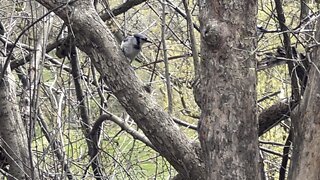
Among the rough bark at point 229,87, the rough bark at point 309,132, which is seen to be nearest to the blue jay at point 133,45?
the rough bark at point 229,87

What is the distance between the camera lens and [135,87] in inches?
112

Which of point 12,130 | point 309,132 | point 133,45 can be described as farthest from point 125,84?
point 12,130

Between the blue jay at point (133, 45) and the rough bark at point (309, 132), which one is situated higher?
the blue jay at point (133, 45)

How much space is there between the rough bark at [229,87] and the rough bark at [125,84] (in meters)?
0.32

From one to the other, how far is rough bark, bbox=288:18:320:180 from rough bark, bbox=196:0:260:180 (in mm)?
191

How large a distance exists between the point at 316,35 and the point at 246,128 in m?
0.48

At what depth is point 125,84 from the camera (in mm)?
2840

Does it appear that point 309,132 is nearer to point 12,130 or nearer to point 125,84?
point 125,84

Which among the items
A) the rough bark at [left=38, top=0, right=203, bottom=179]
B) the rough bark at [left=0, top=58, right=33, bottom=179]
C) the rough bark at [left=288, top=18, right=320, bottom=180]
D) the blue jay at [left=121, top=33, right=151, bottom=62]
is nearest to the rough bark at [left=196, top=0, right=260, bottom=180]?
the rough bark at [left=288, top=18, right=320, bottom=180]

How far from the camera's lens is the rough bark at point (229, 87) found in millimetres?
2520

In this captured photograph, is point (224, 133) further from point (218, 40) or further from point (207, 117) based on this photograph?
point (218, 40)

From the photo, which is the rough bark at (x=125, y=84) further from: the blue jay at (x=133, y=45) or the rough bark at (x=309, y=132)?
the rough bark at (x=309, y=132)

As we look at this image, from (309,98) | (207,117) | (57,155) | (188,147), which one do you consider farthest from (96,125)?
(309,98)

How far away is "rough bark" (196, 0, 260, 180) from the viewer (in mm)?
2520
